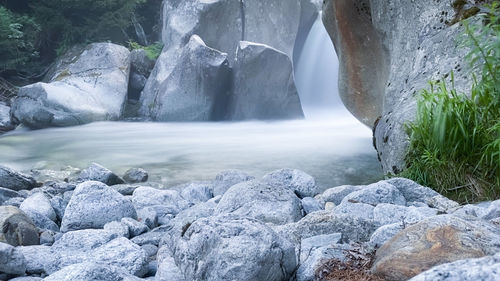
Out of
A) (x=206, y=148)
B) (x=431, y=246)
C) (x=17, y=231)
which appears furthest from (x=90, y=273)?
Result: (x=206, y=148)

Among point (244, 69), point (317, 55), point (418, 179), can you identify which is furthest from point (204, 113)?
point (418, 179)

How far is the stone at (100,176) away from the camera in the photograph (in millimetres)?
7172

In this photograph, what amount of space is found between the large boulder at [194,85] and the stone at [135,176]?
8.14m

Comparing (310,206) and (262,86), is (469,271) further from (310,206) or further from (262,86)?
(262,86)

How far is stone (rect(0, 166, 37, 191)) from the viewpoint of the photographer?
6840 millimetres

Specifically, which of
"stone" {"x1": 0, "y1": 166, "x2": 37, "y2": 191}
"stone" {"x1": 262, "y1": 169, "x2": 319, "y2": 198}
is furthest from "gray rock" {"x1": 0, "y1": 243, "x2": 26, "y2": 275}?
"stone" {"x1": 0, "y1": 166, "x2": 37, "y2": 191}

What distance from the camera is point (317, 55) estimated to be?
1888cm

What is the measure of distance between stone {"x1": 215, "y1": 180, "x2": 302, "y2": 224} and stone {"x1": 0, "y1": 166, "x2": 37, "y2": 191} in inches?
176

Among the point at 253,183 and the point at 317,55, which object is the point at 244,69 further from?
the point at 253,183

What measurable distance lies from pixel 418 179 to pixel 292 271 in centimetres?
278

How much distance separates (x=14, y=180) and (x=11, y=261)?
16.0 feet

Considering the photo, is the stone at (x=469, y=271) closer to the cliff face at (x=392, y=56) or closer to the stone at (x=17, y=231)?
the stone at (x=17, y=231)

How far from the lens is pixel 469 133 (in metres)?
4.20

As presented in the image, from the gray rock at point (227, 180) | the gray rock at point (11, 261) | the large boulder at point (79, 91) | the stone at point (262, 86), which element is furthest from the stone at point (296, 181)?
the large boulder at point (79, 91)
